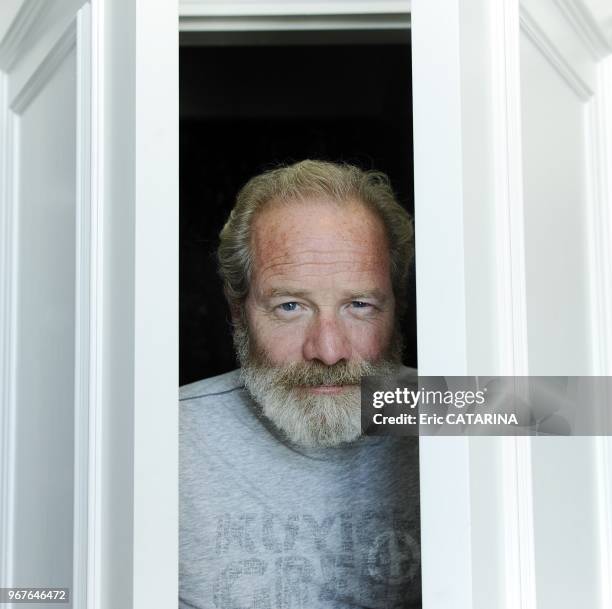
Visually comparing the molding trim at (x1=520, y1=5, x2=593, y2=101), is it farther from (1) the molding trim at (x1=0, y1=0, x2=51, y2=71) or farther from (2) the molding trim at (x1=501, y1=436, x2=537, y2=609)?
(1) the molding trim at (x1=0, y1=0, x2=51, y2=71)

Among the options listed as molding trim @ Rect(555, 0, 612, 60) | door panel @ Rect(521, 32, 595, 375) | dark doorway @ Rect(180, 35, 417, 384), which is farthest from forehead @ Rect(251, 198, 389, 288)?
molding trim @ Rect(555, 0, 612, 60)

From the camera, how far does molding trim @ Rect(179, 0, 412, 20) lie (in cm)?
132

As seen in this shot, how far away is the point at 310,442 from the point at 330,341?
19 cm

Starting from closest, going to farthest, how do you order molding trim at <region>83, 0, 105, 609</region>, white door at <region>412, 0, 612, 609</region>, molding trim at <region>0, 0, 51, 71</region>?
1. white door at <region>412, 0, 612, 609</region>
2. molding trim at <region>83, 0, 105, 609</region>
3. molding trim at <region>0, 0, 51, 71</region>

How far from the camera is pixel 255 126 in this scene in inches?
62.7

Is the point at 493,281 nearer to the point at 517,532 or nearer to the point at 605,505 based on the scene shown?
the point at 517,532

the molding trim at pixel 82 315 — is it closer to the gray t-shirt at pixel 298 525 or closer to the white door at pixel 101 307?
the white door at pixel 101 307

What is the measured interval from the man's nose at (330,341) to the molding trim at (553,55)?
1.79 feet

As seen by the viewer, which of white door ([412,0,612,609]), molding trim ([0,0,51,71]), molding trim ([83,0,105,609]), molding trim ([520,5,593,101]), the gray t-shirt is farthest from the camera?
molding trim ([0,0,51,71])

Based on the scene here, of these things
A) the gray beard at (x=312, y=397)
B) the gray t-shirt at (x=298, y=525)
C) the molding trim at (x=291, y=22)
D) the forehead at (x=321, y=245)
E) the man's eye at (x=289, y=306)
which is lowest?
the gray t-shirt at (x=298, y=525)

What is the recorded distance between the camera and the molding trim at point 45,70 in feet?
4.17

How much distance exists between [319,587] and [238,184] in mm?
758

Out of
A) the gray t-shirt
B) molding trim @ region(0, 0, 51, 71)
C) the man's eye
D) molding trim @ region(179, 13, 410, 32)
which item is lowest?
the gray t-shirt

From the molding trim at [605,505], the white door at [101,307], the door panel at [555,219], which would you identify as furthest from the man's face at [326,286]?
the molding trim at [605,505]
